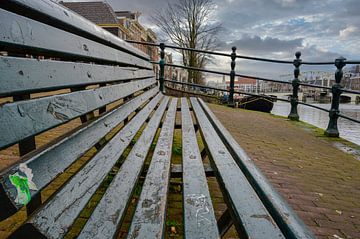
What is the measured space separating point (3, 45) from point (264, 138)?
3.07 meters

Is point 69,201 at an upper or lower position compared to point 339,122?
upper

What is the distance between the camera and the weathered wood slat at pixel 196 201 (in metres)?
0.69

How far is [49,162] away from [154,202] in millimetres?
322

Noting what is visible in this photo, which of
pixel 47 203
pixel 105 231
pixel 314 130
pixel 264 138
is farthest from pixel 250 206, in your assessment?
pixel 314 130

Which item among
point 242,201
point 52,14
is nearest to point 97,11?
point 52,14

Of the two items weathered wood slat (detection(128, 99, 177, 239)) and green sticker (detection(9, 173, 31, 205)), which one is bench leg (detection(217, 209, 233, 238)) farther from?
green sticker (detection(9, 173, 31, 205))

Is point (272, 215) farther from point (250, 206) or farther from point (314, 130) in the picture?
point (314, 130)

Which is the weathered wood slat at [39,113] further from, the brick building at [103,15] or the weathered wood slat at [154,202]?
the brick building at [103,15]

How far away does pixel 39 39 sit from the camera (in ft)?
2.45

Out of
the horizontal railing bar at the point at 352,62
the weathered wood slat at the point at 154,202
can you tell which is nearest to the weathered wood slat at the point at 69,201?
the weathered wood slat at the point at 154,202

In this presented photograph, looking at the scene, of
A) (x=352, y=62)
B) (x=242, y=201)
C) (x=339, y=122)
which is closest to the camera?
(x=242, y=201)

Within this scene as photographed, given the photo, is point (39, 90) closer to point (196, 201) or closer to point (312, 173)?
point (196, 201)

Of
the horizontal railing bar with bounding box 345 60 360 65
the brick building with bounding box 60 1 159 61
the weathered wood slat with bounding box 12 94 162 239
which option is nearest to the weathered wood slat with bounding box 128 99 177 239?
the weathered wood slat with bounding box 12 94 162 239

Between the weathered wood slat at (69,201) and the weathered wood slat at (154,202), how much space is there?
151mm
